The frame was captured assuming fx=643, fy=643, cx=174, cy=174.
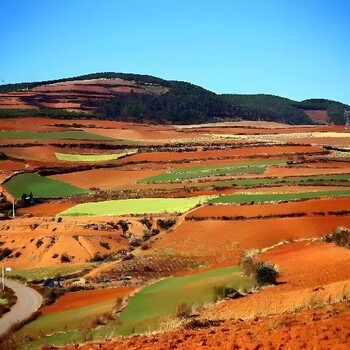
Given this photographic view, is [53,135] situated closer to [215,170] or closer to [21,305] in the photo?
[215,170]

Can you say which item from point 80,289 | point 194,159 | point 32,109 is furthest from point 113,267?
point 32,109

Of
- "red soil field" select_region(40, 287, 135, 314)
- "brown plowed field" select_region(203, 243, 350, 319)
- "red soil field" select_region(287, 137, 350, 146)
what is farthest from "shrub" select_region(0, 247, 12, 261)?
"red soil field" select_region(287, 137, 350, 146)

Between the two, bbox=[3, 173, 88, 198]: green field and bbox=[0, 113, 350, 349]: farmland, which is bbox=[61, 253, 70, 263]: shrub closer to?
bbox=[0, 113, 350, 349]: farmland

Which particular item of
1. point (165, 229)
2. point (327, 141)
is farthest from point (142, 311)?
point (327, 141)

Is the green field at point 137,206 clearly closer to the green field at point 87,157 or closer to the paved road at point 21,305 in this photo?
the paved road at point 21,305

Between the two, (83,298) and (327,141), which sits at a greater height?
(327,141)

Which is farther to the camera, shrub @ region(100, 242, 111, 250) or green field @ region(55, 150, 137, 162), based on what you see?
green field @ region(55, 150, 137, 162)
